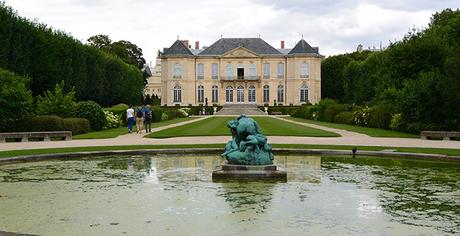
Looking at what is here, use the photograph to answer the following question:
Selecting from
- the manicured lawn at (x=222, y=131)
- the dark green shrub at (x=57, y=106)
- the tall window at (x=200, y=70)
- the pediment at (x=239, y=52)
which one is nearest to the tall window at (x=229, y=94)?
the tall window at (x=200, y=70)

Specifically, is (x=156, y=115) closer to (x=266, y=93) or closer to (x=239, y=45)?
(x=266, y=93)

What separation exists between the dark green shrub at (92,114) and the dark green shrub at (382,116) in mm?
13174

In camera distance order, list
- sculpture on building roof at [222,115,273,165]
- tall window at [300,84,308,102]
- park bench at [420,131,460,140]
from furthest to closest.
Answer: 1. tall window at [300,84,308,102]
2. park bench at [420,131,460,140]
3. sculpture on building roof at [222,115,273,165]

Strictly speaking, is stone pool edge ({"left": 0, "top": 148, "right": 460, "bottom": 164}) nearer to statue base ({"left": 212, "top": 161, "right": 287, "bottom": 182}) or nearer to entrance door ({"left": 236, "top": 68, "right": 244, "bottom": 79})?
statue base ({"left": 212, "top": 161, "right": 287, "bottom": 182})

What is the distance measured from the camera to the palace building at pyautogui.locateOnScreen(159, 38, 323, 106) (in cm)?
7475

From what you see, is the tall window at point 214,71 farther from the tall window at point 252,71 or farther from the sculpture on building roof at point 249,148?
the sculpture on building roof at point 249,148

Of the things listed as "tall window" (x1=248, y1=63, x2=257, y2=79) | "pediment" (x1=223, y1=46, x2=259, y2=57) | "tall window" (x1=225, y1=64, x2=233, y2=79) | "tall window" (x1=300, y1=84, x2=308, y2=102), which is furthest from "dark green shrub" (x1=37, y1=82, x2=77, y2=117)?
"tall window" (x1=300, y1=84, x2=308, y2=102)

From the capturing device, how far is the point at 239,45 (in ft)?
252

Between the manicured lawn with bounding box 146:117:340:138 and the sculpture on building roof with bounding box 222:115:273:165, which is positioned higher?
the sculpture on building roof with bounding box 222:115:273:165

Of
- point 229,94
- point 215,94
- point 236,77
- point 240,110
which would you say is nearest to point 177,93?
point 215,94

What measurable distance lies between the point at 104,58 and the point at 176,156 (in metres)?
38.2

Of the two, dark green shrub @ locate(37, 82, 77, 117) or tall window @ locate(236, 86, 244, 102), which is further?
tall window @ locate(236, 86, 244, 102)

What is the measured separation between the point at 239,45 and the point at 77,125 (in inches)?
2140

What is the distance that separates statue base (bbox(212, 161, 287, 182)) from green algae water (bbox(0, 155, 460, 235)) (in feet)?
0.80
